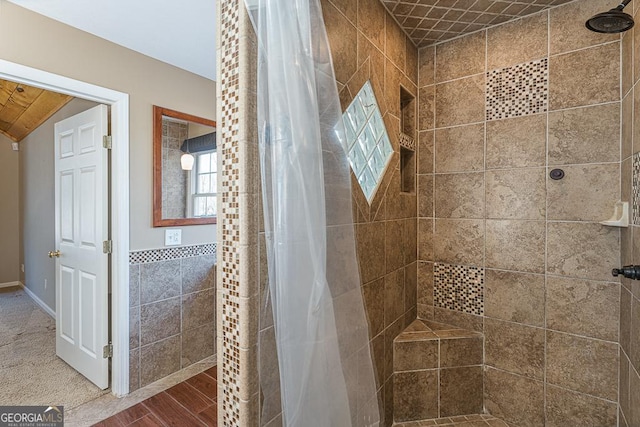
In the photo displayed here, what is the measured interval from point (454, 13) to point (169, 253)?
8.58ft

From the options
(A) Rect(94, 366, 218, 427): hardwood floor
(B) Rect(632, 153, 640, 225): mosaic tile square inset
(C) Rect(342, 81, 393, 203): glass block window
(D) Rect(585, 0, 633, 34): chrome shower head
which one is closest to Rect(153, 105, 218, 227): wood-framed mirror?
(A) Rect(94, 366, 218, 427): hardwood floor

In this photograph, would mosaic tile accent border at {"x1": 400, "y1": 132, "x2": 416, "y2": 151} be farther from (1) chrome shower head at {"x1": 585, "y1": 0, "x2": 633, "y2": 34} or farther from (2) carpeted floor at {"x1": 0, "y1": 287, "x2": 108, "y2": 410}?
(2) carpeted floor at {"x1": 0, "y1": 287, "x2": 108, "y2": 410}

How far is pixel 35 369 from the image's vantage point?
8.11ft

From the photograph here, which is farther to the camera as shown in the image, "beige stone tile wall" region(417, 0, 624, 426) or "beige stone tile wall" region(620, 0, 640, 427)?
"beige stone tile wall" region(417, 0, 624, 426)

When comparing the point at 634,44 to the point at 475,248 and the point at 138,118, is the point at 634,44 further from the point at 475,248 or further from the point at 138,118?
the point at 138,118

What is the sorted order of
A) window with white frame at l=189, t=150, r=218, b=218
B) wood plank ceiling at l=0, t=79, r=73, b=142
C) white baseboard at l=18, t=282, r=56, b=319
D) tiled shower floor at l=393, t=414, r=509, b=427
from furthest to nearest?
1. white baseboard at l=18, t=282, r=56, b=319
2. wood plank ceiling at l=0, t=79, r=73, b=142
3. window with white frame at l=189, t=150, r=218, b=218
4. tiled shower floor at l=393, t=414, r=509, b=427

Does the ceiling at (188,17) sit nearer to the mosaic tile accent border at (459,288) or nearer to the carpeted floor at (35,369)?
the mosaic tile accent border at (459,288)

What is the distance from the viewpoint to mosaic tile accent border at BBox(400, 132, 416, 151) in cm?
208

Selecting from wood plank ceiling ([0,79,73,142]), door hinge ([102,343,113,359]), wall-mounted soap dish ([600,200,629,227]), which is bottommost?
door hinge ([102,343,113,359])

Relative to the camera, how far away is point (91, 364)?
7.48ft

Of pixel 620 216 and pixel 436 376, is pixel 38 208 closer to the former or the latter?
pixel 436 376

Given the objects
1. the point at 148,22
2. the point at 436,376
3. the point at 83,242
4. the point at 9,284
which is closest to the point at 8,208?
the point at 9,284

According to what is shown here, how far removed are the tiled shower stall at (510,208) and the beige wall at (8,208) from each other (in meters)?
6.00

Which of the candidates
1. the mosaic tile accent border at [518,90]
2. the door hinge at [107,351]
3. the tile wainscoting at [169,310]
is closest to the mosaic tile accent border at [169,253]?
the tile wainscoting at [169,310]
